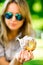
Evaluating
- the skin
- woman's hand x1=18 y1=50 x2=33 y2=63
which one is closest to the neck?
the skin

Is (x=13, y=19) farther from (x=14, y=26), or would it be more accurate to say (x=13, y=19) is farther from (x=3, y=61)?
(x=3, y=61)

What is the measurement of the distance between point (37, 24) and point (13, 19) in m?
0.15

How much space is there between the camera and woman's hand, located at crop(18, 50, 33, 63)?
0.93 metres

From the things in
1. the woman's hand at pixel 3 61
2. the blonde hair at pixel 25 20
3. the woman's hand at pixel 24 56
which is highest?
the blonde hair at pixel 25 20

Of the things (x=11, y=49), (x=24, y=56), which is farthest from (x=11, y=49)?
(x=24, y=56)

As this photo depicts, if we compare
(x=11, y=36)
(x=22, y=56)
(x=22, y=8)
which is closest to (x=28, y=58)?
(x=22, y=56)

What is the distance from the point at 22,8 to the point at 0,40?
0.23m

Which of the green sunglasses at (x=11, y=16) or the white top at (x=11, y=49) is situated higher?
the green sunglasses at (x=11, y=16)

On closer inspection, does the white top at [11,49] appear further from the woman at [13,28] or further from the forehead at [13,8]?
the forehead at [13,8]

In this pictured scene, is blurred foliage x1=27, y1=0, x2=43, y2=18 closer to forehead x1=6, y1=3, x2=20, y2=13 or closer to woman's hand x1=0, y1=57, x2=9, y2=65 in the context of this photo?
forehead x1=6, y1=3, x2=20, y2=13

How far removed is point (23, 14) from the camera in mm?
961

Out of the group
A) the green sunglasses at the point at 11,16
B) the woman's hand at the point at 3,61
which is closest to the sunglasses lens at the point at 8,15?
the green sunglasses at the point at 11,16

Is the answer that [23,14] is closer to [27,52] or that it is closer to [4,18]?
[4,18]

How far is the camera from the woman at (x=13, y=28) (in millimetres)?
949
